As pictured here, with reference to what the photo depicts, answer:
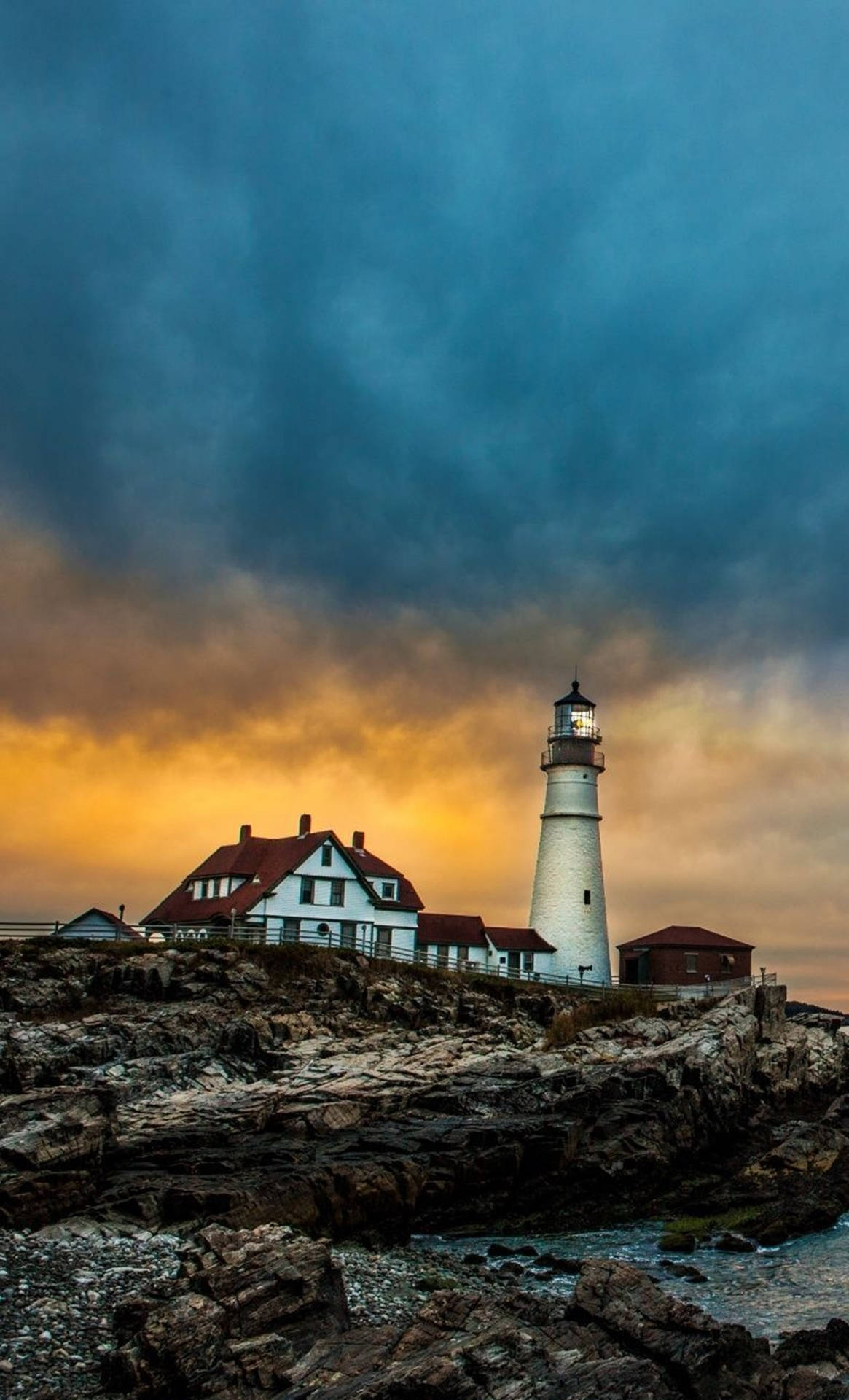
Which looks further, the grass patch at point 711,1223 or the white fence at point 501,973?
the white fence at point 501,973

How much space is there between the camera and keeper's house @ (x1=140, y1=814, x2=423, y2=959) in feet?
186

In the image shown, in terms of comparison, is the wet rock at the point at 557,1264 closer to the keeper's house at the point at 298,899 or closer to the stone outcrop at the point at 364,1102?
the stone outcrop at the point at 364,1102

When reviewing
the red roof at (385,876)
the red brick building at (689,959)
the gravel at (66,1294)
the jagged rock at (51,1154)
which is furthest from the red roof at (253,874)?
the gravel at (66,1294)

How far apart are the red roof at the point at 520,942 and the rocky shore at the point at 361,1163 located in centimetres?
806

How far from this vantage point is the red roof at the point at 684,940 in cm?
7075

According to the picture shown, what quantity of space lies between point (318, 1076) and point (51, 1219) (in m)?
14.8

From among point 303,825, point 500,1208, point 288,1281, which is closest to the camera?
point 288,1281

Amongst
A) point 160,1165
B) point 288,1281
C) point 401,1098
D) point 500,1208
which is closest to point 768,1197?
point 500,1208

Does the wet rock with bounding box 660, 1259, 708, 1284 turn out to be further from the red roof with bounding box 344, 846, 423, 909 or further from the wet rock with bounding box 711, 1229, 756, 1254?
the red roof with bounding box 344, 846, 423, 909

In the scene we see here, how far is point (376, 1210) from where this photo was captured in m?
24.2

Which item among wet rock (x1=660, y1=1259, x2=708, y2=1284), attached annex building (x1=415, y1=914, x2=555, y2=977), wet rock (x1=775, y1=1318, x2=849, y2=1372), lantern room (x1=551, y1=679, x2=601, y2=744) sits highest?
lantern room (x1=551, y1=679, x2=601, y2=744)

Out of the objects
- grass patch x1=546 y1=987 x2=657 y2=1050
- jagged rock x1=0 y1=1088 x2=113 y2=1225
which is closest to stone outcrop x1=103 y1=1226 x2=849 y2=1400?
jagged rock x1=0 y1=1088 x2=113 y2=1225

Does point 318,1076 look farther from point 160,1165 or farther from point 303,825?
point 303,825

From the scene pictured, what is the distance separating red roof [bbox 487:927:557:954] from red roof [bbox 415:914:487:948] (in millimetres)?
884
